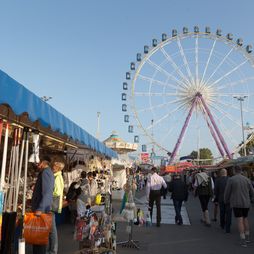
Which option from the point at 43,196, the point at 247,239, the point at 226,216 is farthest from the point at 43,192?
the point at 226,216

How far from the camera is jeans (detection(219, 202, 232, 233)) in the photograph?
29.3 ft

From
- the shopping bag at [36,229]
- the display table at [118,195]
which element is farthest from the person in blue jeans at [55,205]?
the display table at [118,195]

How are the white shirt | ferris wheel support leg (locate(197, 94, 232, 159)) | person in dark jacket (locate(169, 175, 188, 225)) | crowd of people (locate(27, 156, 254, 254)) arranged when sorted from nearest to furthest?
crowd of people (locate(27, 156, 254, 254)) → the white shirt → person in dark jacket (locate(169, 175, 188, 225)) → ferris wheel support leg (locate(197, 94, 232, 159))

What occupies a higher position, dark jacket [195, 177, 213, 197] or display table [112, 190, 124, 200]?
dark jacket [195, 177, 213, 197]

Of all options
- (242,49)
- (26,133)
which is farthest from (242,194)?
(242,49)

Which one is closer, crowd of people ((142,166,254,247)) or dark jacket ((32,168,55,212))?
dark jacket ((32,168,55,212))

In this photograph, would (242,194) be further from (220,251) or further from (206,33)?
(206,33)

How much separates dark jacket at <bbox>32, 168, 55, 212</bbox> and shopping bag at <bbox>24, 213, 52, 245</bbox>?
0.16 meters

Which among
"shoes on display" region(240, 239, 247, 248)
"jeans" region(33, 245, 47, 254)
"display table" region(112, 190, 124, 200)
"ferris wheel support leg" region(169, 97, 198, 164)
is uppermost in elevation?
"ferris wheel support leg" region(169, 97, 198, 164)

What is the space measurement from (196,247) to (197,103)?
26.7 metres

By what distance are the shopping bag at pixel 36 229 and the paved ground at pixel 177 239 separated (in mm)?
1621

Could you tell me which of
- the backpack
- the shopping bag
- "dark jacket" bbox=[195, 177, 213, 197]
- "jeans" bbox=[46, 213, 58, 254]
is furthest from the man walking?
the shopping bag

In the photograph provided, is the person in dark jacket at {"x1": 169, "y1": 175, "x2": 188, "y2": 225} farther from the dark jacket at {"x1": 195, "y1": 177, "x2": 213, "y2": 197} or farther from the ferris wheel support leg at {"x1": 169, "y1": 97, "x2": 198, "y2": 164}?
the ferris wheel support leg at {"x1": 169, "y1": 97, "x2": 198, "y2": 164}

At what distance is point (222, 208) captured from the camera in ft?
31.8
